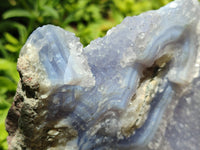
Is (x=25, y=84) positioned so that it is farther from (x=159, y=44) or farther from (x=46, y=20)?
(x=46, y=20)

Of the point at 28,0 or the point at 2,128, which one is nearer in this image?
the point at 2,128

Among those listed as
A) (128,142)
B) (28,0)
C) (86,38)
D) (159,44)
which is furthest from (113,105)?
(28,0)

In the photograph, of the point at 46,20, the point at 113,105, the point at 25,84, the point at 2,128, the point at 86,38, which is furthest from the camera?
the point at 46,20

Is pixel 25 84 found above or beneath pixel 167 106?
above

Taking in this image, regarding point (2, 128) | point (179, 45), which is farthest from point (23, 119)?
point (179, 45)

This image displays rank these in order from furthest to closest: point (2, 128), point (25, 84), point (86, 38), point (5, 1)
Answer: point (5, 1) → point (86, 38) → point (2, 128) → point (25, 84)

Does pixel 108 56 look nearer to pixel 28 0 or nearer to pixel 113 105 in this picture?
pixel 113 105

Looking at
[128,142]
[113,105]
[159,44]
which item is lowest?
[128,142]
